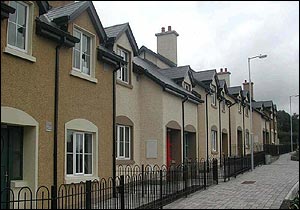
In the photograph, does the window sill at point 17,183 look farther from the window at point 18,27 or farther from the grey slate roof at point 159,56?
the grey slate roof at point 159,56

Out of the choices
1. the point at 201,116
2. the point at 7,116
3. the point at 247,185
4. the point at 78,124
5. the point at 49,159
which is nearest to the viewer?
the point at 7,116

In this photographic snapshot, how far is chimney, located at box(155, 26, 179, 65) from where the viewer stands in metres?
28.0

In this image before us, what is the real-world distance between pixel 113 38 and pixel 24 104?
6049 mm

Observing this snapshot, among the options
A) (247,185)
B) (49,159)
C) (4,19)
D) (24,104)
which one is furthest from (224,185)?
(4,19)

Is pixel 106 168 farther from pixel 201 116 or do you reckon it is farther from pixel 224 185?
pixel 201 116

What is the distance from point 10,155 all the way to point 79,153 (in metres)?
2.75

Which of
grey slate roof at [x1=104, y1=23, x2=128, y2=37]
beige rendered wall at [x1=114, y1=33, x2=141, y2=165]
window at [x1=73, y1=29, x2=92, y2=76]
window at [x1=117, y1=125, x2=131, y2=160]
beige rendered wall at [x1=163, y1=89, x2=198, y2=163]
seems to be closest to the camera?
window at [x1=73, y1=29, x2=92, y2=76]

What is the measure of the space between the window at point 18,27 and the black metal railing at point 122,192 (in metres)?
3.51

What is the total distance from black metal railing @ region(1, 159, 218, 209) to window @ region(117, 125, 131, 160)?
584 millimetres

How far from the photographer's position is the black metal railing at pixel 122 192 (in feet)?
30.9

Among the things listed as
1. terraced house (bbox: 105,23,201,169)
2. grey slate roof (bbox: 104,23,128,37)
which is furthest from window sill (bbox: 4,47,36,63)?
grey slate roof (bbox: 104,23,128,37)

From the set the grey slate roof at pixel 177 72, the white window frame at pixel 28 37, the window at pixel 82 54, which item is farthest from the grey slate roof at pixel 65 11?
the grey slate roof at pixel 177 72

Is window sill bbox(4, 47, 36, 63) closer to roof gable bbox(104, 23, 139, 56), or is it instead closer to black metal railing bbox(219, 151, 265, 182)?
roof gable bbox(104, 23, 139, 56)

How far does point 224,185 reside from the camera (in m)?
16.6
